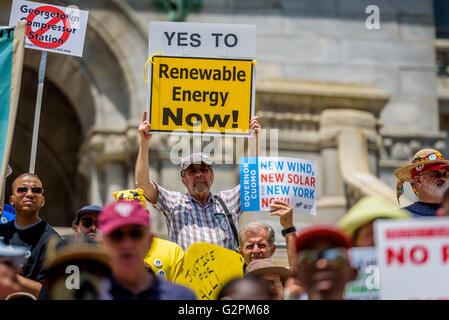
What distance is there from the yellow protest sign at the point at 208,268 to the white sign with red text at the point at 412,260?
195 centimetres

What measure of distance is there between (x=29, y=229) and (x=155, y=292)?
2.29 m

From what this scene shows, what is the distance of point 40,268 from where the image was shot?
238 inches

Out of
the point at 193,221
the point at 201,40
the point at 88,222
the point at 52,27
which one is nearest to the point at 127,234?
the point at 88,222

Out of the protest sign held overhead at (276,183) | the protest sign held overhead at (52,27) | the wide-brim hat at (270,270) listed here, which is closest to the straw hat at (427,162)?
the protest sign held overhead at (276,183)

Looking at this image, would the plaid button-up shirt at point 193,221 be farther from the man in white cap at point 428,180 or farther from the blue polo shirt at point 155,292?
the blue polo shirt at point 155,292

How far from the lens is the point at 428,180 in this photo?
667cm

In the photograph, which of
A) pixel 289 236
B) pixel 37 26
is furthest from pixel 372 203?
pixel 37 26

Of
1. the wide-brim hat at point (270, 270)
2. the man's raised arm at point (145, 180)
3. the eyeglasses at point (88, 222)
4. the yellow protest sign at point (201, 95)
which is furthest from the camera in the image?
the yellow protest sign at point (201, 95)

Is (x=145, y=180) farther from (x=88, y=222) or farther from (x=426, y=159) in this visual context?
(x=426, y=159)

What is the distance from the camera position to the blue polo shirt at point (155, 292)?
4281 mm

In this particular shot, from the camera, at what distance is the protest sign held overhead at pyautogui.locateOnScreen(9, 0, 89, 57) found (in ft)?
27.9

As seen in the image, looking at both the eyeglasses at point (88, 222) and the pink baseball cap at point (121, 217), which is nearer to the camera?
the pink baseball cap at point (121, 217)

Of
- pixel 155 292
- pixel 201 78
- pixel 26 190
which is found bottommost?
pixel 155 292

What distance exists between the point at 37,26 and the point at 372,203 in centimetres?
472
